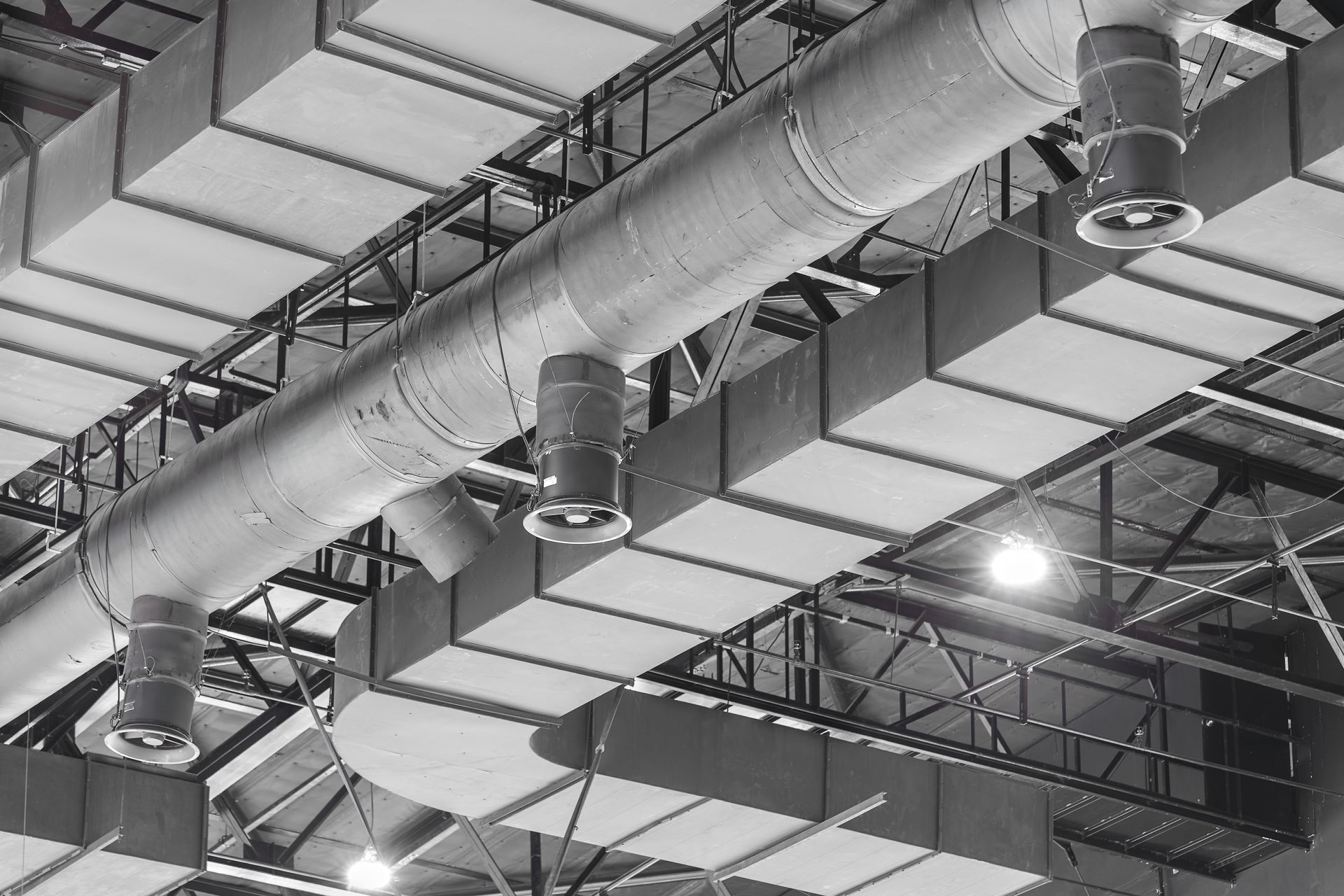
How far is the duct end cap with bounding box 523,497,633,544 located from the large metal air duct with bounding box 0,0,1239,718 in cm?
104

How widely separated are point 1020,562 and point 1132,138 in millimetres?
9746

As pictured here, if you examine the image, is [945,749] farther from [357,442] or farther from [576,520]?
[576,520]

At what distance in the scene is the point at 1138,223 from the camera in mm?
10938

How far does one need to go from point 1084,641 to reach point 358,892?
9898mm

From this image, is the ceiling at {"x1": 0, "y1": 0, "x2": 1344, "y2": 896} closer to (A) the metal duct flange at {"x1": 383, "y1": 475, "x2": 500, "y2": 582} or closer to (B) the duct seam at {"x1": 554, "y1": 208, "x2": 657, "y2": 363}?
(B) the duct seam at {"x1": 554, "y1": 208, "x2": 657, "y2": 363}

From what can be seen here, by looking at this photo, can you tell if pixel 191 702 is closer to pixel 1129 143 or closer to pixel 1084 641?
pixel 1129 143

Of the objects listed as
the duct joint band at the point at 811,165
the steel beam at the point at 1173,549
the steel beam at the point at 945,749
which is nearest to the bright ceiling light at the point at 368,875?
the steel beam at the point at 945,749

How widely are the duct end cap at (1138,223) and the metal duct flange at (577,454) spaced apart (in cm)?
384

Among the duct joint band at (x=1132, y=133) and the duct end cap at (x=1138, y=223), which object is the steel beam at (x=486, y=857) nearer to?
the duct end cap at (x=1138, y=223)

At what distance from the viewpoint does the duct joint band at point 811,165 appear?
12266 millimetres

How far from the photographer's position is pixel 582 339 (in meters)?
13.7

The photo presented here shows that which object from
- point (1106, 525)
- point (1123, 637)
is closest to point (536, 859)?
point (1123, 637)

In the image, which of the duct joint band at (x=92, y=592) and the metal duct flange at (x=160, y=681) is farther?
the duct joint band at (x=92, y=592)

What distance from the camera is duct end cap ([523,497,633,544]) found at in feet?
43.9
